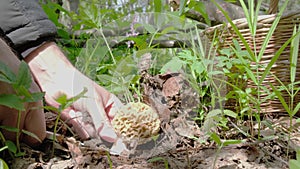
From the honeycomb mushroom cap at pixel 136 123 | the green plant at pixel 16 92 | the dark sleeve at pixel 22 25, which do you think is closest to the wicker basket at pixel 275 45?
the honeycomb mushroom cap at pixel 136 123

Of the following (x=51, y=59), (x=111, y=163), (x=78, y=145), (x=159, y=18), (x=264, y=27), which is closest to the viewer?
(x=111, y=163)

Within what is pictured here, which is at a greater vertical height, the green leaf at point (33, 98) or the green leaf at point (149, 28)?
the green leaf at point (149, 28)

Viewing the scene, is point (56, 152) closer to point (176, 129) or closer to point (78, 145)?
point (78, 145)

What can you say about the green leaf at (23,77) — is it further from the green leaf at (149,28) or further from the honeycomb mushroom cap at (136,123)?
the green leaf at (149,28)

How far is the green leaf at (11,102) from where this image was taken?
51 centimetres

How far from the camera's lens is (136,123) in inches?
26.7

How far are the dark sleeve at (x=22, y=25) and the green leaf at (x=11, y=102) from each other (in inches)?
16.6

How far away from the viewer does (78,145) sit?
0.71m

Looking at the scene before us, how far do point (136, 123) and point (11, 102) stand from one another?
0.25 m

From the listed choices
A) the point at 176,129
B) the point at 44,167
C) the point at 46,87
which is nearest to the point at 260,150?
the point at 176,129

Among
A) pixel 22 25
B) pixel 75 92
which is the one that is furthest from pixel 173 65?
pixel 22 25

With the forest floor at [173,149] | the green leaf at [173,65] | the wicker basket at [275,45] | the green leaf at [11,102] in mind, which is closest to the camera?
the green leaf at [11,102]

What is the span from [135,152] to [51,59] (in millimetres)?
436

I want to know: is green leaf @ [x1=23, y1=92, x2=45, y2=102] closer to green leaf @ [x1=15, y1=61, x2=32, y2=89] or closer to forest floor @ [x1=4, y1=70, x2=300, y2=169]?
green leaf @ [x1=15, y1=61, x2=32, y2=89]
